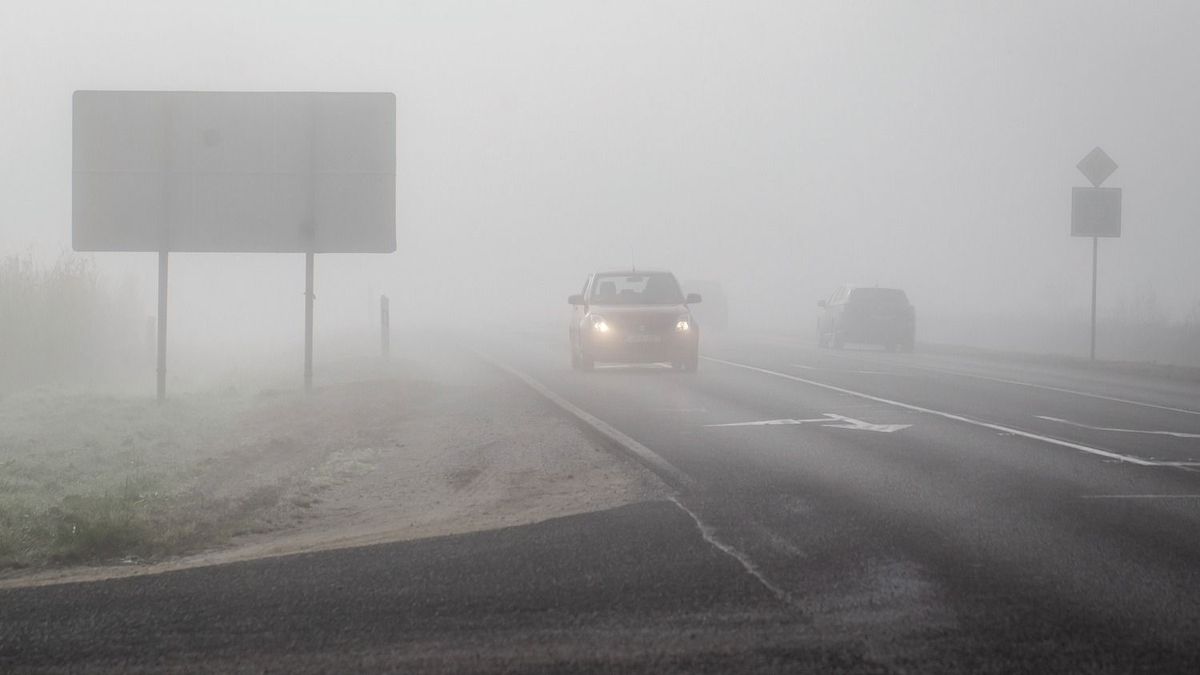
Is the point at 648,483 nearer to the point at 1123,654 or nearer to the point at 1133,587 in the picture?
the point at 1133,587

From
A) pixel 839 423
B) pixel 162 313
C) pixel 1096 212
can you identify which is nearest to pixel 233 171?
pixel 162 313

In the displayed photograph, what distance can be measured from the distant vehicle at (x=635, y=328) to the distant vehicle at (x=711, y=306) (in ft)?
110

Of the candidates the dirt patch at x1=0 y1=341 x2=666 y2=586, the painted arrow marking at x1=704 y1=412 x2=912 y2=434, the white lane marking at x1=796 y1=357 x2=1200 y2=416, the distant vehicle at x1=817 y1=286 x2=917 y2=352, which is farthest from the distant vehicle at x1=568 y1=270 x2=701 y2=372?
the distant vehicle at x1=817 y1=286 x2=917 y2=352

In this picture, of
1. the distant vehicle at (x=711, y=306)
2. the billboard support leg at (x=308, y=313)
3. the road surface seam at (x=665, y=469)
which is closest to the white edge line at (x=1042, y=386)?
the road surface seam at (x=665, y=469)

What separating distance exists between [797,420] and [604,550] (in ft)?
25.0

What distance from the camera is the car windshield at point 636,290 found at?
22.5 metres

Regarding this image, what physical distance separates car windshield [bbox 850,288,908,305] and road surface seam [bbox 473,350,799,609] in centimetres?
1596

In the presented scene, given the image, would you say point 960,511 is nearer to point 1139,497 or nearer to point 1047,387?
point 1139,497

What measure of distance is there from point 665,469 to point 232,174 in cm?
992

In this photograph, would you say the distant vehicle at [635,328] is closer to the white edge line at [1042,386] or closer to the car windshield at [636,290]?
the car windshield at [636,290]

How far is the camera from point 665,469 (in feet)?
30.4

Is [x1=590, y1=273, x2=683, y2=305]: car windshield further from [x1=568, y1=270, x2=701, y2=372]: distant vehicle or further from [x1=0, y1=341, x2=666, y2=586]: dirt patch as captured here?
[x1=0, y1=341, x2=666, y2=586]: dirt patch

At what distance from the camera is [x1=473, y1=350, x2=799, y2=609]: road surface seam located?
548cm

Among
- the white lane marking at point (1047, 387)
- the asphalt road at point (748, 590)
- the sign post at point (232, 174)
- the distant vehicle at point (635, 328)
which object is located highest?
the sign post at point (232, 174)
